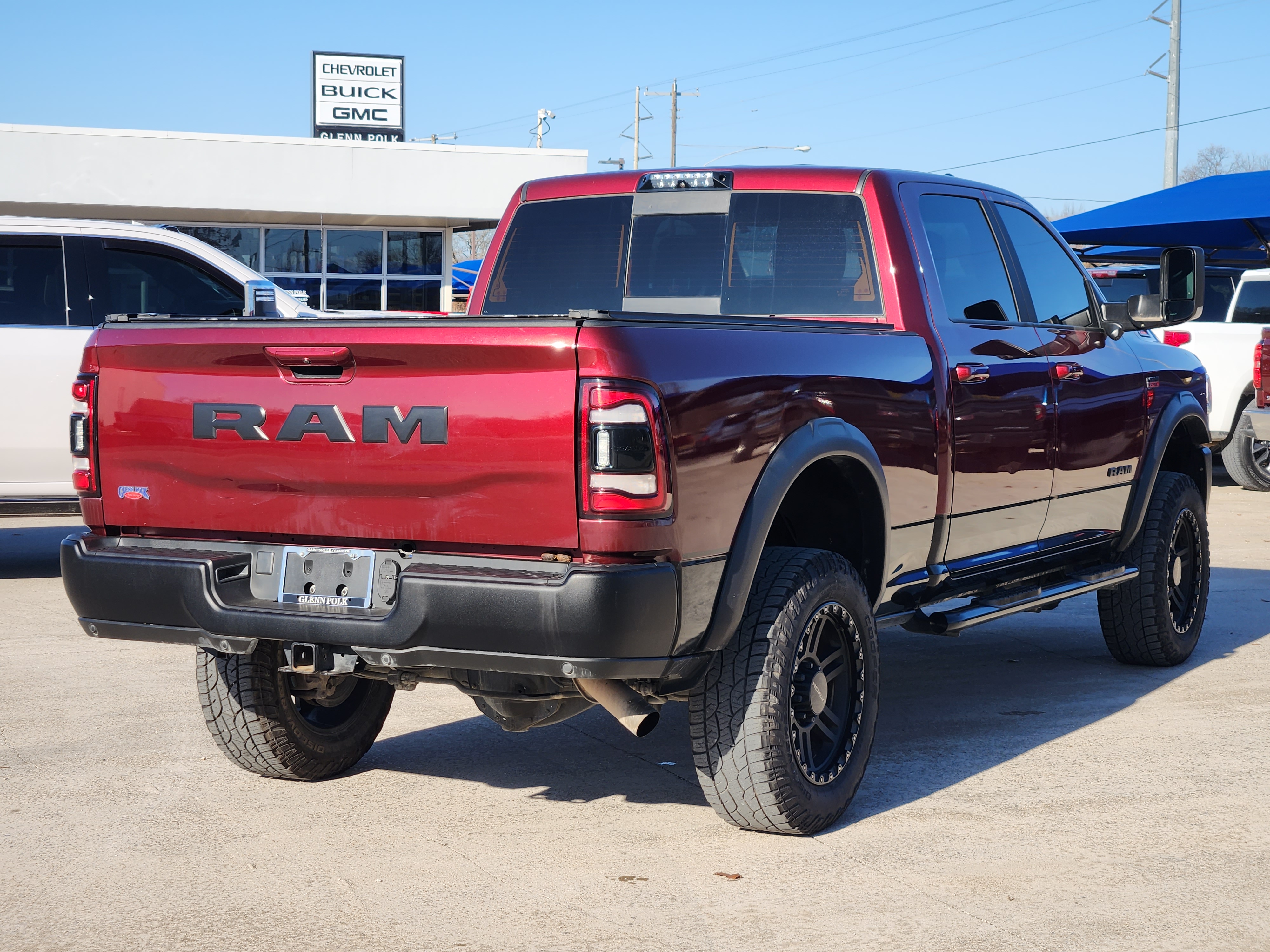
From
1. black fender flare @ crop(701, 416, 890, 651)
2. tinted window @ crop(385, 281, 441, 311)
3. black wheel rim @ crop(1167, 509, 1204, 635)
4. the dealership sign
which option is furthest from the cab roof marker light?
the dealership sign

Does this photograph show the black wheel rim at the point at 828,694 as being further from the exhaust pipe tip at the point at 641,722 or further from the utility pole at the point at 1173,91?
the utility pole at the point at 1173,91

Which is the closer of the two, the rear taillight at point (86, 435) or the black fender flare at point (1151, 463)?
the rear taillight at point (86, 435)

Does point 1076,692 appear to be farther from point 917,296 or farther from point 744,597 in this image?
point 744,597

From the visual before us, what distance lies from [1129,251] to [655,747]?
74.4 feet

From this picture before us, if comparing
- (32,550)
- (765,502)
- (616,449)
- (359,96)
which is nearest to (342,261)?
(359,96)

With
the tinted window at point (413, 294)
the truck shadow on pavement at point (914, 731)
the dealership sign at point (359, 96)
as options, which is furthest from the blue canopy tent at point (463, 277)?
the truck shadow on pavement at point (914, 731)

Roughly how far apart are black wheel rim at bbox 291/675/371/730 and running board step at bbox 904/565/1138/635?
191 centimetres

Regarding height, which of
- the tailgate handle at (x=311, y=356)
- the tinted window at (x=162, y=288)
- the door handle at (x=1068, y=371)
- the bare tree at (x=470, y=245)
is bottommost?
the door handle at (x=1068, y=371)

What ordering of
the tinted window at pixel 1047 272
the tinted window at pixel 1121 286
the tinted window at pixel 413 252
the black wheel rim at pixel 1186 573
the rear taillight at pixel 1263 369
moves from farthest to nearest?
Result: the tinted window at pixel 413 252
the tinted window at pixel 1121 286
the rear taillight at pixel 1263 369
the black wheel rim at pixel 1186 573
the tinted window at pixel 1047 272

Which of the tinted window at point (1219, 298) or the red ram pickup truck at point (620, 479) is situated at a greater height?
the tinted window at point (1219, 298)

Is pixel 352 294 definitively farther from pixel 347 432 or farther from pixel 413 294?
pixel 347 432

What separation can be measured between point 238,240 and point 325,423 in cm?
2653

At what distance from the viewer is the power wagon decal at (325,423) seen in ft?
11.9

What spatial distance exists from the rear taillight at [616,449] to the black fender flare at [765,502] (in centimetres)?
44
